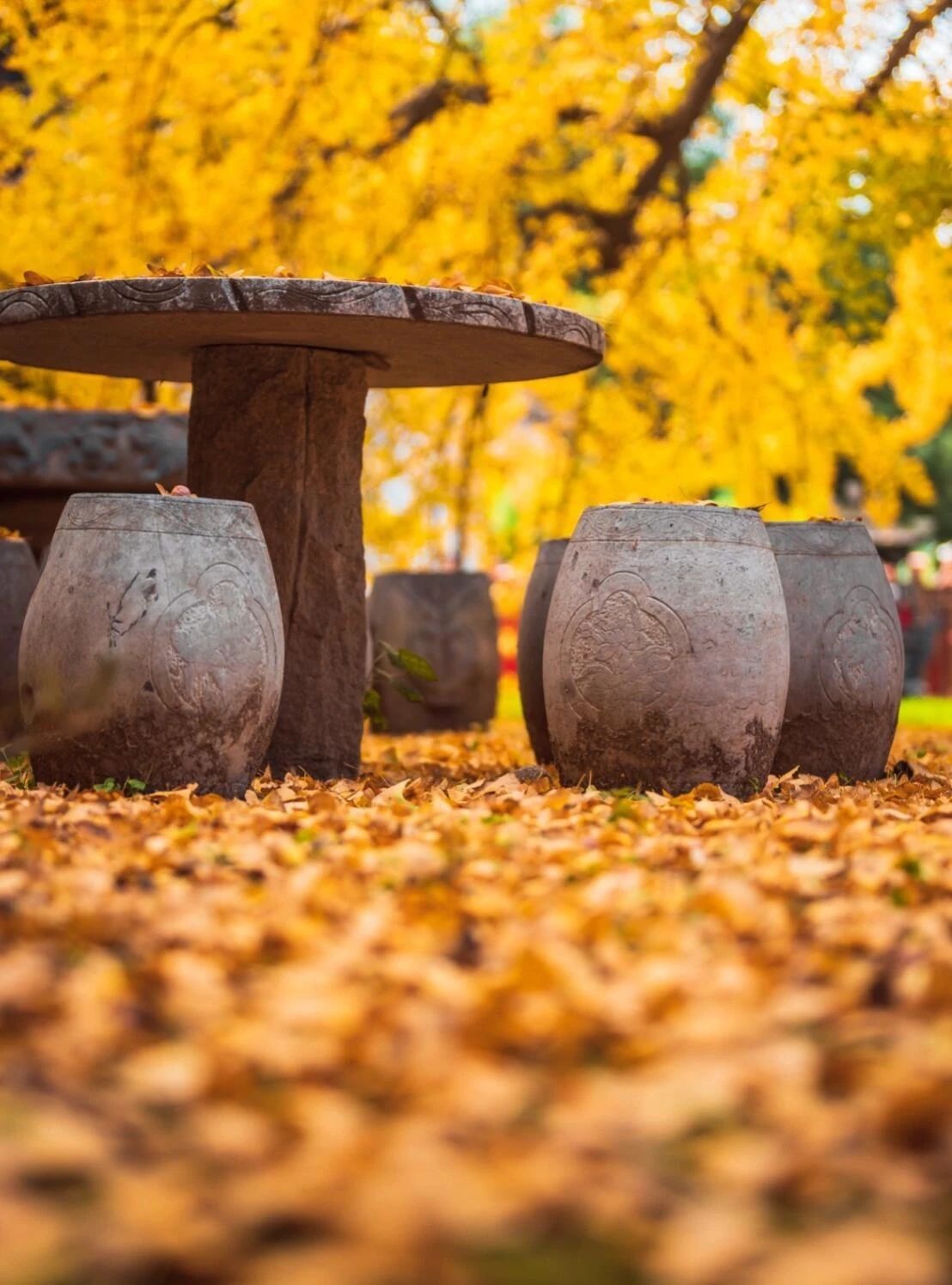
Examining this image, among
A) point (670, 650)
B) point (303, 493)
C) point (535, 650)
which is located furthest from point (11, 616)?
point (670, 650)

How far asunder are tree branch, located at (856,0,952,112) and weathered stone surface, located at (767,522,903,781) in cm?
397

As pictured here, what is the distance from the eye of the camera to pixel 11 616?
488cm

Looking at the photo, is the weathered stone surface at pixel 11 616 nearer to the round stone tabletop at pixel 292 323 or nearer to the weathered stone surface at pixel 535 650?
the round stone tabletop at pixel 292 323

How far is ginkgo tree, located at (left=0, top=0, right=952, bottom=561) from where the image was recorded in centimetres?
760

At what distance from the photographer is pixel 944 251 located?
26.2 ft

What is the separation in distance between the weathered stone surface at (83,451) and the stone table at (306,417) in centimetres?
229

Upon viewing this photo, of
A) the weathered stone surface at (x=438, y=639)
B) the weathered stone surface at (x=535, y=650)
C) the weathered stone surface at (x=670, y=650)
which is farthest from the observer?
the weathered stone surface at (x=438, y=639)

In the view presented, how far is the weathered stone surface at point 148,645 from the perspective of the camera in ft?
12.1

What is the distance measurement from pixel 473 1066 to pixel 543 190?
26.2ft

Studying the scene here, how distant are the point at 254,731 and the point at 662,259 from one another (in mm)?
6123

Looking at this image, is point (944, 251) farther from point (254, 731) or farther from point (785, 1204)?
point (785, 1204)

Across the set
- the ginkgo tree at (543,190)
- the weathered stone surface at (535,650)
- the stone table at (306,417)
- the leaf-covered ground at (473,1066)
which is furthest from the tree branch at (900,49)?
the leaf-covered ground at (473,1066)

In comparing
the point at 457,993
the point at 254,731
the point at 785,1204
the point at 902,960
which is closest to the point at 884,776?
the point at 254,731

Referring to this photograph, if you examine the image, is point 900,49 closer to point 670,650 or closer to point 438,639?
point 438,639
